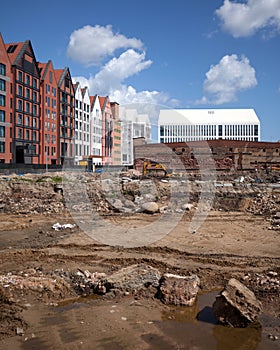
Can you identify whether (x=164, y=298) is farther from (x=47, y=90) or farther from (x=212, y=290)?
(x=47, y=90)

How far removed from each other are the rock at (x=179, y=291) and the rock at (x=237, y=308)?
0.76 meters

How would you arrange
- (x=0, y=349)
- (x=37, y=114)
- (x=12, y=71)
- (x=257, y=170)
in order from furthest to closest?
1. (x=37, y=114)
2. (x=12, y=71)
3. (x=257, y=170)
4. (x=0, y=349)

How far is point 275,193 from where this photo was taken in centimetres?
2056

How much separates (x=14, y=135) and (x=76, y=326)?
40978mm

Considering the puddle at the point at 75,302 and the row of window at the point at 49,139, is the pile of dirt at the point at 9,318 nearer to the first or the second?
the puddle at the point at 75,302

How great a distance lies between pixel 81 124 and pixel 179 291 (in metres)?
55.4

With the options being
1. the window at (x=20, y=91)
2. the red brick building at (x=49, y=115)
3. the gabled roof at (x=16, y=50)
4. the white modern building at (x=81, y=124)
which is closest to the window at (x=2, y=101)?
the window at (x=20, y=91)

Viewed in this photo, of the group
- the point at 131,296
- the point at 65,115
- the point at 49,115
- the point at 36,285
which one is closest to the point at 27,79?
the point at 49,115

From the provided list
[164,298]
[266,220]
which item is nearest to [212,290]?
[164,298]

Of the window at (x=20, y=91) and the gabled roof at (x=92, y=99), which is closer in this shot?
the window at (x=20, y=91)

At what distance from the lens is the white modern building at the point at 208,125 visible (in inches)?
2034

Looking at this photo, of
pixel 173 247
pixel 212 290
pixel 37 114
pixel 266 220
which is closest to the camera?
pixel 212 290

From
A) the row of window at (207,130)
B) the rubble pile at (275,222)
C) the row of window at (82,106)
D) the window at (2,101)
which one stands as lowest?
the rubble pile at (275,222)

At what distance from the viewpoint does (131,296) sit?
6723mm
